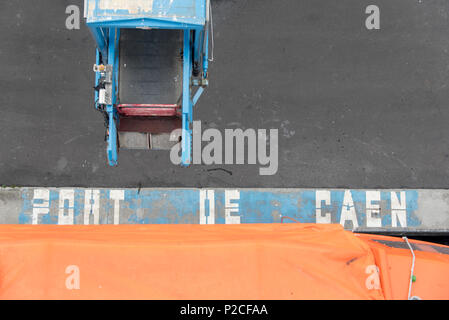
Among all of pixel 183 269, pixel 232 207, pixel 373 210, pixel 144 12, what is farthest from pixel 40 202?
pixel 373 210

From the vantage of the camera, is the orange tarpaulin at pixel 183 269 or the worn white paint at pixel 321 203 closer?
the orange tarpaulin at pixel 183 269

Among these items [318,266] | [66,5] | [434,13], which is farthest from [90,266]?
[434,13]

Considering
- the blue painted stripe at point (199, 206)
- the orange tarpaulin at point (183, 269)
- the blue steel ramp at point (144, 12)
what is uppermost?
the blue steel ramp at point (144, 12)

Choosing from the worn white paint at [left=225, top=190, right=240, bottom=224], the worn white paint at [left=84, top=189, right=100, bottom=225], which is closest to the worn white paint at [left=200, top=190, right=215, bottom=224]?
the worn white paint at [left=225, top=190, right=240, bottom=224]

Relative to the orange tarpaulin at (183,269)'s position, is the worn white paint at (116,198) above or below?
above

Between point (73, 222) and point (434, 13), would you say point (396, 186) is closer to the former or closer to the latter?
point (434, 13)

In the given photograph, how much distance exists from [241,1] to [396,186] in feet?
15.4

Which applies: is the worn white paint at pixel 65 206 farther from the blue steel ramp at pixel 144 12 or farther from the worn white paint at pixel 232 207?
the blue steel ramp at pixel 144 12

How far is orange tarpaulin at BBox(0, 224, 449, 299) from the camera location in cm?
337

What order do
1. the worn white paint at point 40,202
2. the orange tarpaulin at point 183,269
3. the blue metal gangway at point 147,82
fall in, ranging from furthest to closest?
the worn white paint at point 40,202, the blue metal gangway at point 147,82, the orange tarpaulin at point 183,269

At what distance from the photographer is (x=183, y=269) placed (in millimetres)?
3443

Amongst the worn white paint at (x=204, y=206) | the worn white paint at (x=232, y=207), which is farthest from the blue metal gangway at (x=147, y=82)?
the worn white paint at (x=232, y=207)

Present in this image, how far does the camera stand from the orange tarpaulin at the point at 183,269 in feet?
11.0

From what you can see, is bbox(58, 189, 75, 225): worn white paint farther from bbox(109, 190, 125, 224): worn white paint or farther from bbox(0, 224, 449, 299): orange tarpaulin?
bbox(0, 224, 449, 299): orange tarpaulin
